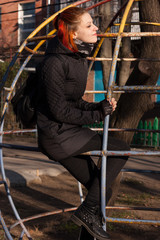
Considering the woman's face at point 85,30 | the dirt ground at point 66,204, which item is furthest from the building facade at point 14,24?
the woman's face at point 85,30

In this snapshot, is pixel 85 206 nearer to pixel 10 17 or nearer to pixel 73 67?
pixel 73 67

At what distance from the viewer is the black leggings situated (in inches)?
84.2

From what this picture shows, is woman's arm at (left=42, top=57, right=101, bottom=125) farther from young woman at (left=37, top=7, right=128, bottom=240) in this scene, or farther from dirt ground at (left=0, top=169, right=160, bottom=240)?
dirt ground at (left=0, top=169, right=160, bottom=240)

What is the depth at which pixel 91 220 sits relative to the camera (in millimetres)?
2109

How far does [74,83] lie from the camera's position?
2.06 m

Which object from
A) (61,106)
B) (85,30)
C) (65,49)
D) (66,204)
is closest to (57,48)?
(65,49)

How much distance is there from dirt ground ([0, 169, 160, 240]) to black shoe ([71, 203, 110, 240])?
109cm

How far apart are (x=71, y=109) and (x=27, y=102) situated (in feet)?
0.99

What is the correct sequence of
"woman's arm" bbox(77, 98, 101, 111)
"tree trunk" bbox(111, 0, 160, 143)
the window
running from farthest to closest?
the window → "tree trunk" bbox(111, 0, 160, 143) → "woman's arm" bbox(77, 98, 101, 111)

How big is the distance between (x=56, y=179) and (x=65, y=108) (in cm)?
381

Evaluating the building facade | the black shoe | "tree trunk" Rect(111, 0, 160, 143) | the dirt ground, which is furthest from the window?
the black shoe

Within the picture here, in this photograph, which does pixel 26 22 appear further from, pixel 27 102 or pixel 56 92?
pixel 56 92

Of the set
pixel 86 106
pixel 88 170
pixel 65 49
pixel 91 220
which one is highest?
pixel 65 49

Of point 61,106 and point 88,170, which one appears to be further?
point 88,170
